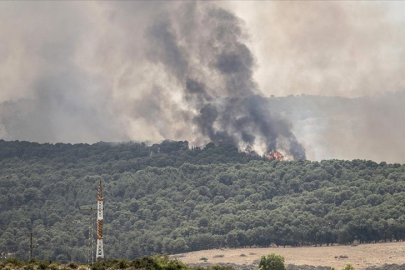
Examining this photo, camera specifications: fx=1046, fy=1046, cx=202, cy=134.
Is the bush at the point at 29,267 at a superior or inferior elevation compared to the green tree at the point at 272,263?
inferior

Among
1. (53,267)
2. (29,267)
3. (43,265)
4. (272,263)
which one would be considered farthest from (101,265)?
(272,263)

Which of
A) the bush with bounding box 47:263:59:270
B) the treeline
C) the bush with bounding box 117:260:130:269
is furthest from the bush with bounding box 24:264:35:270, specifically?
the bush with bounding box 117:260:130:269

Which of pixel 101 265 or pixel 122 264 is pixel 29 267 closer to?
pixel 101 265

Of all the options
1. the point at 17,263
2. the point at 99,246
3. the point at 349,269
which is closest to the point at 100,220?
the point at 99,246

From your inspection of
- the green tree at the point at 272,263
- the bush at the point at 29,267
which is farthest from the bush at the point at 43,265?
the green tree at the point at 272,263

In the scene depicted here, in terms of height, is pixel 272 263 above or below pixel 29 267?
above

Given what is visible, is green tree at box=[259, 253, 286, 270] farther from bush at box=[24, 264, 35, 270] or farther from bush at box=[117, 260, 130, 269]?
→ bush at box=[24, 264, 35, 270]

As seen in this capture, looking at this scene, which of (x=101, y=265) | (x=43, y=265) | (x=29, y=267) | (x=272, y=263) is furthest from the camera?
(x=272, y=263)

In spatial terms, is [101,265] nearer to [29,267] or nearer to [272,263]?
[29,267]

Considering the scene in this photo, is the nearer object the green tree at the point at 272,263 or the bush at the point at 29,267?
the bush at the point at 29,267

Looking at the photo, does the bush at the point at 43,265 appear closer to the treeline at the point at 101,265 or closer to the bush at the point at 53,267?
the treeline at the point at 101,265

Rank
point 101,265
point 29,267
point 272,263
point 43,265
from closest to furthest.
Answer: point 29,267, point 43,265, point 101,265, point 272,263

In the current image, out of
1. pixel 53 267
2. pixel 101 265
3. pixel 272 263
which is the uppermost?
pixel 272 263

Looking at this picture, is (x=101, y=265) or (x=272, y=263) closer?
(x=101, y=265)
